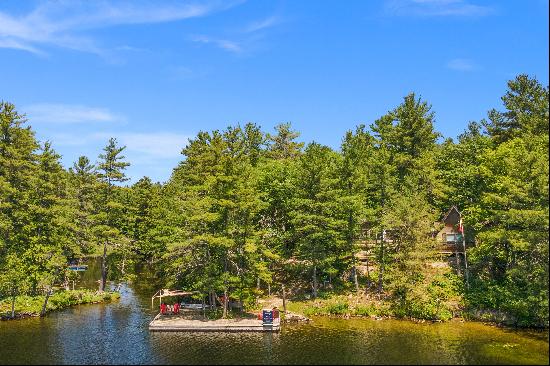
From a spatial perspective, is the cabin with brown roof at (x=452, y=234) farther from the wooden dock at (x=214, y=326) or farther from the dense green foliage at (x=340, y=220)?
the wooden dock at (x=214, y=326)

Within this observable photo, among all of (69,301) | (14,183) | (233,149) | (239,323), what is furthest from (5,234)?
(233,149)

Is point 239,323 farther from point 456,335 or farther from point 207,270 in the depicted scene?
point 456,335

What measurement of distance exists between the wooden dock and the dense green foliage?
8.39 ft

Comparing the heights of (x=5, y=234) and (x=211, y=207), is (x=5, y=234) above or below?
below

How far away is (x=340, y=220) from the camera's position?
52.0 metres

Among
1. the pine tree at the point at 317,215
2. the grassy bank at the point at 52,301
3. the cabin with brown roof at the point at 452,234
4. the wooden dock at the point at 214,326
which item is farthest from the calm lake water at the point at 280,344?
the cabin with brown roof at the point at 452,234

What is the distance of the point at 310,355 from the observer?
33031 millimetres

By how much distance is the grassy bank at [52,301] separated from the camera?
4609 centimetres

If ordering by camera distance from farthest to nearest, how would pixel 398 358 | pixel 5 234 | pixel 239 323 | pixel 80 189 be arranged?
pixel 80 189
pixel 5 234
pixel 239 323
pixel 398 358

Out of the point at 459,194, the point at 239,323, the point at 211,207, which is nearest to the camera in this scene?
the point at 239,323

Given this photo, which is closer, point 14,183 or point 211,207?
point 211,207

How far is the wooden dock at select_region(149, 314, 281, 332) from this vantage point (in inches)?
1608

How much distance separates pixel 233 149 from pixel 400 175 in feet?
93.2

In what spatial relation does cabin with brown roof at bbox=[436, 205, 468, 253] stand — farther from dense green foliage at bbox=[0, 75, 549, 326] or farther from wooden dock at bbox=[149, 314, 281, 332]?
wooden dock at bbox=[149, 314, 281, 332]
